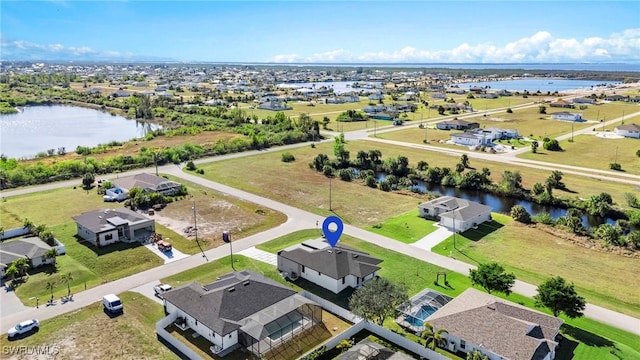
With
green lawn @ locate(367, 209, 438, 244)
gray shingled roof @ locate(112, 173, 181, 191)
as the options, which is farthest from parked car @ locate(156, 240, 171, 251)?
green lawn @ locate(367, 209, 438, 244)

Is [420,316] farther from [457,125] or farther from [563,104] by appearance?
[563,104]

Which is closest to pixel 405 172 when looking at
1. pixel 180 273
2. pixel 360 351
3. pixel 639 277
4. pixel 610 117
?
pixel 639 277

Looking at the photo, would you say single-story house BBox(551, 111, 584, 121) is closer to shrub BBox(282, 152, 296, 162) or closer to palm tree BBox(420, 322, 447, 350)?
shrub BBox(282, 152, 296, 162)

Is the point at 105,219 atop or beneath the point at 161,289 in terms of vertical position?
atop

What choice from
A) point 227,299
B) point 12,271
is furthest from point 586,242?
point 12,271

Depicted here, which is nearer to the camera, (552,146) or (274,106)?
(552,146)

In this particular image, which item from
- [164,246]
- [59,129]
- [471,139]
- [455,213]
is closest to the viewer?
[164,246]
